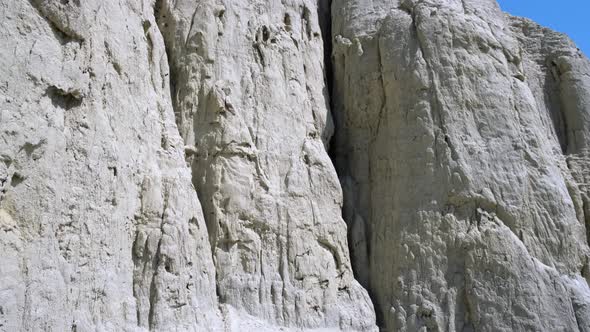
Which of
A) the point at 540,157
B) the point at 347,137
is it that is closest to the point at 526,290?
the point at 540,157

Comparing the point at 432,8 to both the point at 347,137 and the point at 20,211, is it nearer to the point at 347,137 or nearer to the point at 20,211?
the point at 347,137

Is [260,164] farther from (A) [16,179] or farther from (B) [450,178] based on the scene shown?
(A) [16,179]

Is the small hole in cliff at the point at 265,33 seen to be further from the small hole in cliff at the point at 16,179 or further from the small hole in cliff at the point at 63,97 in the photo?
the small hole in cliff at the point at 16,179

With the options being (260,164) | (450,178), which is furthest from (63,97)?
(450,178)

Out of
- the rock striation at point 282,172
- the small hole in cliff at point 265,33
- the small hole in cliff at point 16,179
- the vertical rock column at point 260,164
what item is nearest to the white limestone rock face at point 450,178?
the rock striation at point 282,172

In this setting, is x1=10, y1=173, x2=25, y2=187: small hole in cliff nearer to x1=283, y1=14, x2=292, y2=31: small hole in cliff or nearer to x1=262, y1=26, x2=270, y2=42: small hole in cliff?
x1=262, y1=26, x2=270, y2=42: small hole in cliff

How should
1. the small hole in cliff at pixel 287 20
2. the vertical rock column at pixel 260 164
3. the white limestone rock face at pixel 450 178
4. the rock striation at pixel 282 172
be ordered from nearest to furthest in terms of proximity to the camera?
the rock striation at pixel 282 172, the vertical rock column at pixel 260 164, the white limestone rock face at pixel 450 178, the small hole in cliff at pixel 287 20

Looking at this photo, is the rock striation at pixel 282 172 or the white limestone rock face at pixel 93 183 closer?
the white limestone rock face at pixel 93 183

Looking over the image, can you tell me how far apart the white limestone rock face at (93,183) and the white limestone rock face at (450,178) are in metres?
2.92

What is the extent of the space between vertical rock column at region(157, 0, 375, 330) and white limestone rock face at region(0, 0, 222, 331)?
497 millimetres

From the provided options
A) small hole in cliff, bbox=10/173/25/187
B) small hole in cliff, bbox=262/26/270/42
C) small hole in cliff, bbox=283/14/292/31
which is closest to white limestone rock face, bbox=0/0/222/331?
small hole in cliff, bbox=10/173/25/187

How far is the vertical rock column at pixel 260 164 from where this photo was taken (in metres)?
8.41

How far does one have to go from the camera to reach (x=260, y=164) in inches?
353

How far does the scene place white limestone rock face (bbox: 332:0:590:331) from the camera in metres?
8.82
